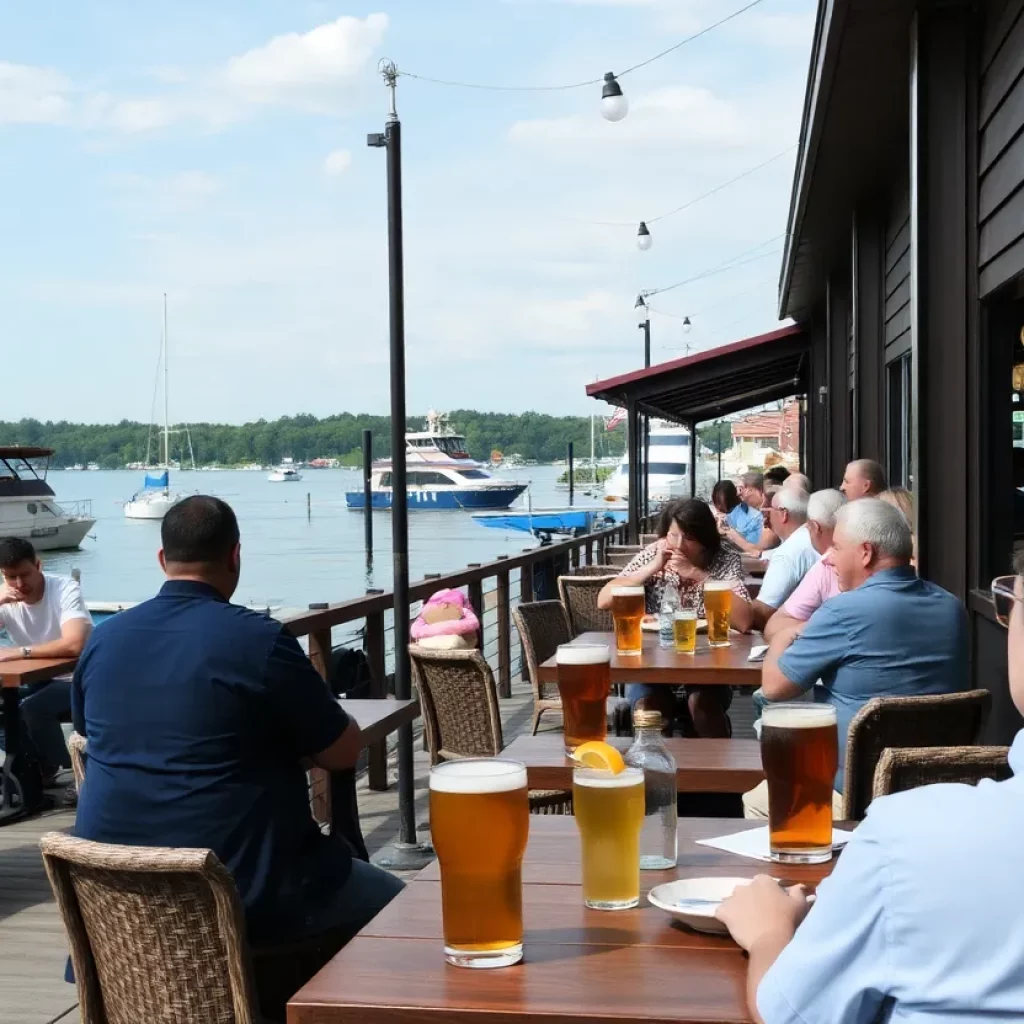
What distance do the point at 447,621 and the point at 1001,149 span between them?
327cm

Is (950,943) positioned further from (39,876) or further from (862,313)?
(862,313)

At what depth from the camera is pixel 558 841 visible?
237 centimetres

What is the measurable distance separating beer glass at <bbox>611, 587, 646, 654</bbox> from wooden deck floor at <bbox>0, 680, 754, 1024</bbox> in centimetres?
120

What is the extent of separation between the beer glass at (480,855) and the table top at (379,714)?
1.89m

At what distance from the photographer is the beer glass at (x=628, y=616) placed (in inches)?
194

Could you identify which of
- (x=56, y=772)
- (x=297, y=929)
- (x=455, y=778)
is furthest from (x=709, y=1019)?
(x=56, y=772)

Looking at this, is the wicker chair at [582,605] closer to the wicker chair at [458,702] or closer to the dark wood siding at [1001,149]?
the wicker chair at [458,702]

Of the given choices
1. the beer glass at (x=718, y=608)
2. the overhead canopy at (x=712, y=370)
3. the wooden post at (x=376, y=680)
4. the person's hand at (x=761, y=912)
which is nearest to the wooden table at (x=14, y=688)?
the wooden post at (x=376, y=680)

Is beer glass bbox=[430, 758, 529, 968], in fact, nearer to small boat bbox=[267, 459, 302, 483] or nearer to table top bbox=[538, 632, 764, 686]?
table top bbox=[538, 632, 764, 686]

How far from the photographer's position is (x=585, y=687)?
2.98 metres

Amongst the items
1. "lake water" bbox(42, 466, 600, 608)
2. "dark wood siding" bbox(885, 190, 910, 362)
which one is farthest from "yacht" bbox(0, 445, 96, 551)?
"dark wood siding" bbox(885, 190, 910, 362)

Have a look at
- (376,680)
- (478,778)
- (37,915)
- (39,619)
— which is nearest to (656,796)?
(478,778)

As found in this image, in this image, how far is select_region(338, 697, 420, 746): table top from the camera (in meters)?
3.80

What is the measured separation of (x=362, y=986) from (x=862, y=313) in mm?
7946
